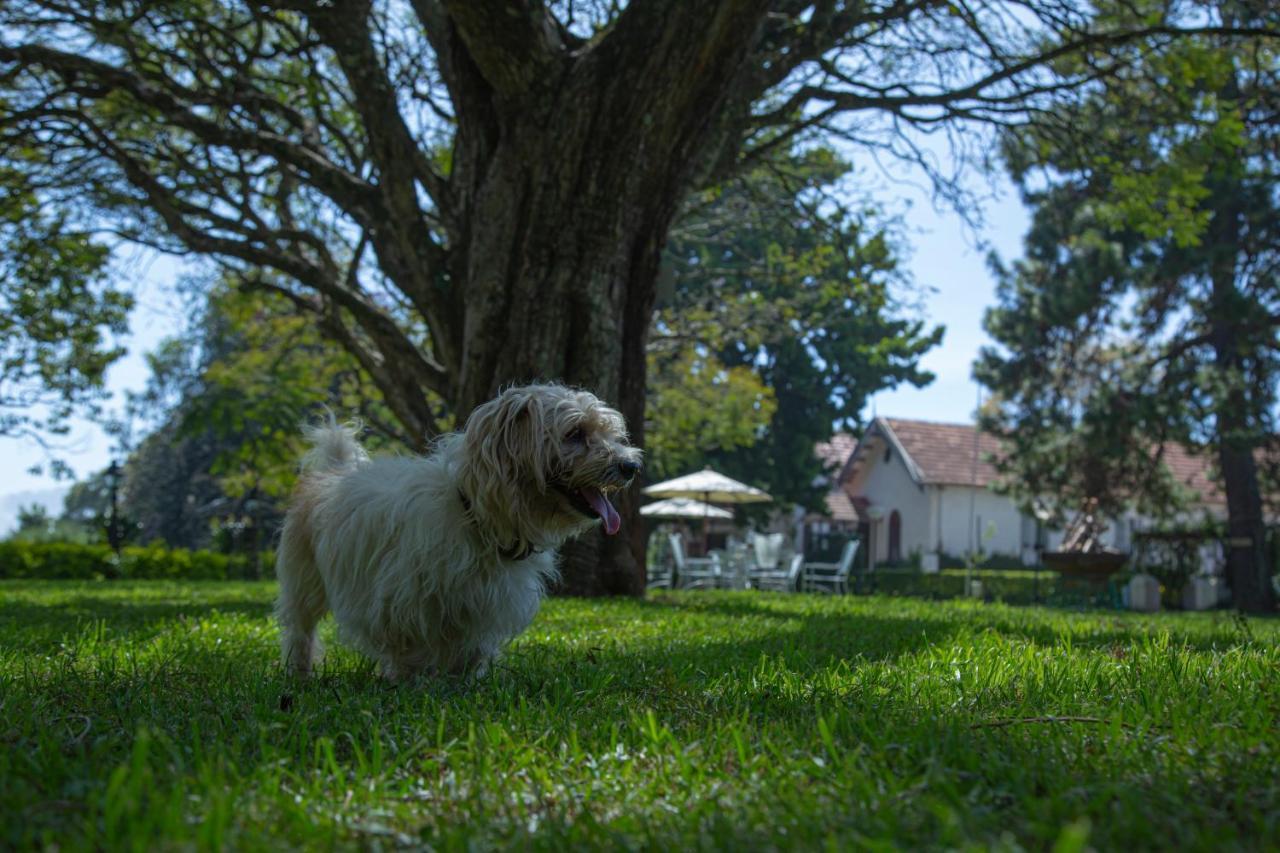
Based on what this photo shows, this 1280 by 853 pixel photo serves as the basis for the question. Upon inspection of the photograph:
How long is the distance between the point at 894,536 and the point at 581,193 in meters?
39.7

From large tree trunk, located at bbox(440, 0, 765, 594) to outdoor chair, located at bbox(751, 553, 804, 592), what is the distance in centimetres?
1433

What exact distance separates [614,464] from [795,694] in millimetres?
1331

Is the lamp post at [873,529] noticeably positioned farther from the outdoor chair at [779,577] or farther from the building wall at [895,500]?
the outdoor chair at [779,577]

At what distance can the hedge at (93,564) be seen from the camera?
73.2ft


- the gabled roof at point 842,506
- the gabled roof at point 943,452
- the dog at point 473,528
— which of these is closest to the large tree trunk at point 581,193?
the dog at point 473,528

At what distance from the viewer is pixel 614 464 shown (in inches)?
186

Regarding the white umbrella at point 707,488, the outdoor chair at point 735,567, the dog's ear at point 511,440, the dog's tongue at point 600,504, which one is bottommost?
the outdoor chair at point 735,567

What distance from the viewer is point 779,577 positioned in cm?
2433

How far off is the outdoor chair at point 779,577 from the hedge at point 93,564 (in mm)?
11957

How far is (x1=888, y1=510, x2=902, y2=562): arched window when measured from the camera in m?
46.2

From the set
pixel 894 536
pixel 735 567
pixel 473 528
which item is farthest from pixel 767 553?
pixel 473 528

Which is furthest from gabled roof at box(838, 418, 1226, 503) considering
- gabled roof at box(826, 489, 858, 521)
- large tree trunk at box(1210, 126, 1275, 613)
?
large tree trunk at box(1210, 126, 1275, 613)

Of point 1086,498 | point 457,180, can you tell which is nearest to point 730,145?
point 457,180

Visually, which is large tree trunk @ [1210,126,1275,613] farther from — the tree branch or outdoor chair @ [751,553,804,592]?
the tree branch
